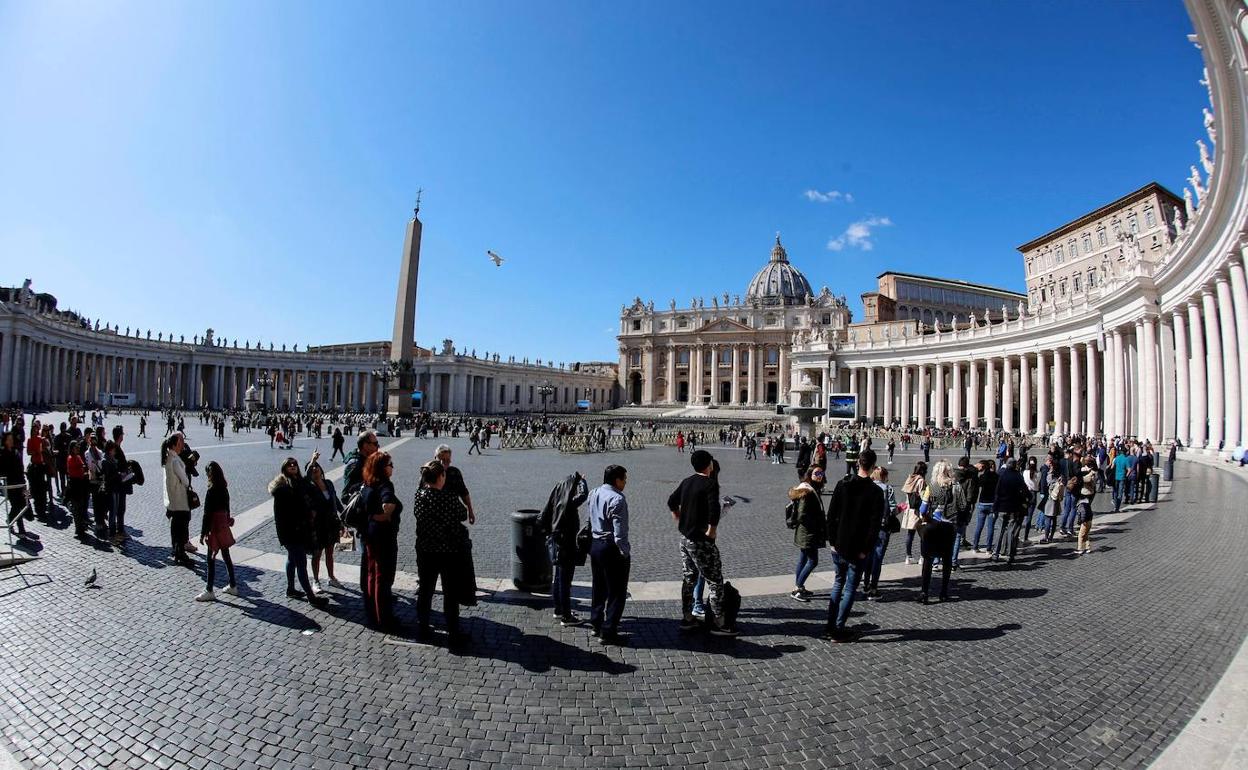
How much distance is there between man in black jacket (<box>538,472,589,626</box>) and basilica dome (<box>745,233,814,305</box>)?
99444 mm

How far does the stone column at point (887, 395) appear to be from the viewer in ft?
198

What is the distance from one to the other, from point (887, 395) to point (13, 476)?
64.2m

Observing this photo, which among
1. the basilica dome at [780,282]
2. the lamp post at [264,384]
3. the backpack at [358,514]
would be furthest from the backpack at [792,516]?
the basilica dome at [780,282]

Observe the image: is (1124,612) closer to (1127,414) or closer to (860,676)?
(860,676)

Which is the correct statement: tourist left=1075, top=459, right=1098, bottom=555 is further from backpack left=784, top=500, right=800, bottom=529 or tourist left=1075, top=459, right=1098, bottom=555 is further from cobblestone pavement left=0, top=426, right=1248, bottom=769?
backpack left=784, top=500, right=800, bottom=529

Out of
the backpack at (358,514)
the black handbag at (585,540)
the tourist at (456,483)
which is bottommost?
the black handbag at (585,540)

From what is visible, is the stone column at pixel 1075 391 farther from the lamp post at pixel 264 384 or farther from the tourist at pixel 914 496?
the lamp post at pixel 264 384

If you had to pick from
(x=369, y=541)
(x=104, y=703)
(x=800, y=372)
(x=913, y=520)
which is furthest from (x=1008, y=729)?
(x=800, y=372)

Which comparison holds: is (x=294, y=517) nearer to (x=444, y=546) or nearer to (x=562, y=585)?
(x=444, y=546)

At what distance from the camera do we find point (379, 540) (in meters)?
5.11

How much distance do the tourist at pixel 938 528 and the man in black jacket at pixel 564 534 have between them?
369 centimetres

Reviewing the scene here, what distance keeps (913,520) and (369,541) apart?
21.2ft

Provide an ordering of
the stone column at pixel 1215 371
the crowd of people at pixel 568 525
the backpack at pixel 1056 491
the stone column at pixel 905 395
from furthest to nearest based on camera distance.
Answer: the stone column at pixel 905 395, the stone column at pixel 1215 371, the backpack at pixel 1056 491, the crowd of people at pixel 568 525

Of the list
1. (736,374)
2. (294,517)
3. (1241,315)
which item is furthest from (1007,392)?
(294,517)
